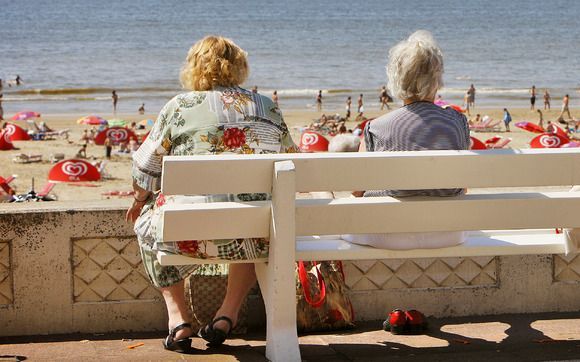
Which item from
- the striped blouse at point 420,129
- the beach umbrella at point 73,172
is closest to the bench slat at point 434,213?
the striped blouse at point 420,129

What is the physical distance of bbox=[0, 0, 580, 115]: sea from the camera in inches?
1948

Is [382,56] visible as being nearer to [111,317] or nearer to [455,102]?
[455,102]

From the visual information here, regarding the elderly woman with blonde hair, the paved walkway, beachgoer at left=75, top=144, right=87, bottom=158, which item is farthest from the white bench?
beachgoer at left=75, top=144, right=87, bottom=158

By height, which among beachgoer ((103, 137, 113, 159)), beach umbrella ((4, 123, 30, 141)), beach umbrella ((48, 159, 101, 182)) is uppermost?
beach umbrella ((4, 123, 30, 141))

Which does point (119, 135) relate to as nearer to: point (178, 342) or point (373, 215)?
point (178, 342)

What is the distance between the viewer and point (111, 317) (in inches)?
180

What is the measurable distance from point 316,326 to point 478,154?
1213 millimetres

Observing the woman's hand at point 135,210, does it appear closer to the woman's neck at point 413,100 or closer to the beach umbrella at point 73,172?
the woman's neck at point 413,100

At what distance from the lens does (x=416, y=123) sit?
13.4 feet

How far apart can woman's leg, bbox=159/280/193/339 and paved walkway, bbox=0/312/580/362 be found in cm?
13

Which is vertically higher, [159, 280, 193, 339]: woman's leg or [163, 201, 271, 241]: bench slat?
[163, 201, 271, 241]: bench slat

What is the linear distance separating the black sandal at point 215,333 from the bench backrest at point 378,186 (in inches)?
21.4

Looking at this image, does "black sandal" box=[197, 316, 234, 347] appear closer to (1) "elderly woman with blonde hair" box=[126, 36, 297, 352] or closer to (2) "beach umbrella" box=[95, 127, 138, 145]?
(1) "elderly woman with blonde hair" box=[126, 36, 297, 352]

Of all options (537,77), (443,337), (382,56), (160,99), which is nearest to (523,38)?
(382,56)
